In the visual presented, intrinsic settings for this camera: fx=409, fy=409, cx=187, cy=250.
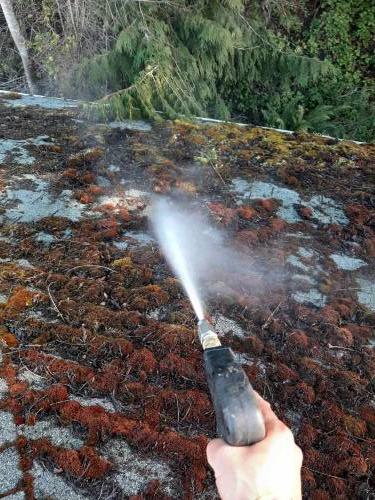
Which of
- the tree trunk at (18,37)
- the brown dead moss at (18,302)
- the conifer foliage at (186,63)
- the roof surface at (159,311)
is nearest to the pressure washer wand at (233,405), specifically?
the roof surface at (159,311)

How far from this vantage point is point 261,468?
1.39 metres

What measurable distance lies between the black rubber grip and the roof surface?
33.7 inches

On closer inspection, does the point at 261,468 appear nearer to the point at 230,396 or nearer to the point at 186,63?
the point at 230,396

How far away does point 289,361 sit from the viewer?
279cm

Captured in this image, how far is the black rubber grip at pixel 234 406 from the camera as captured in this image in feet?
4.66

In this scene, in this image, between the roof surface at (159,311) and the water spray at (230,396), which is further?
the roof surface at (159,311)

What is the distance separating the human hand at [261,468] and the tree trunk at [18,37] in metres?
10.2

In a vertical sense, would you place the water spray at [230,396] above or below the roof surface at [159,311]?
above

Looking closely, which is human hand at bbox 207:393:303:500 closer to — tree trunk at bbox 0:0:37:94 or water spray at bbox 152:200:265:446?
water spray at bbox 152:200:265:446

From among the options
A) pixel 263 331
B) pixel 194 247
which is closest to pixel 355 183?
pixel 194 247

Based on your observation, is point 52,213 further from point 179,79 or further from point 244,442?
point 179,79

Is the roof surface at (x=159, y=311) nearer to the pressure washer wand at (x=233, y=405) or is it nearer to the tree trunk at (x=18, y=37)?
the pressure washer wand at (x=233, y=405)

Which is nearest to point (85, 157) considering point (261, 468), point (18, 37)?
point (261, 468)

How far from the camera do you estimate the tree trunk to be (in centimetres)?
880
